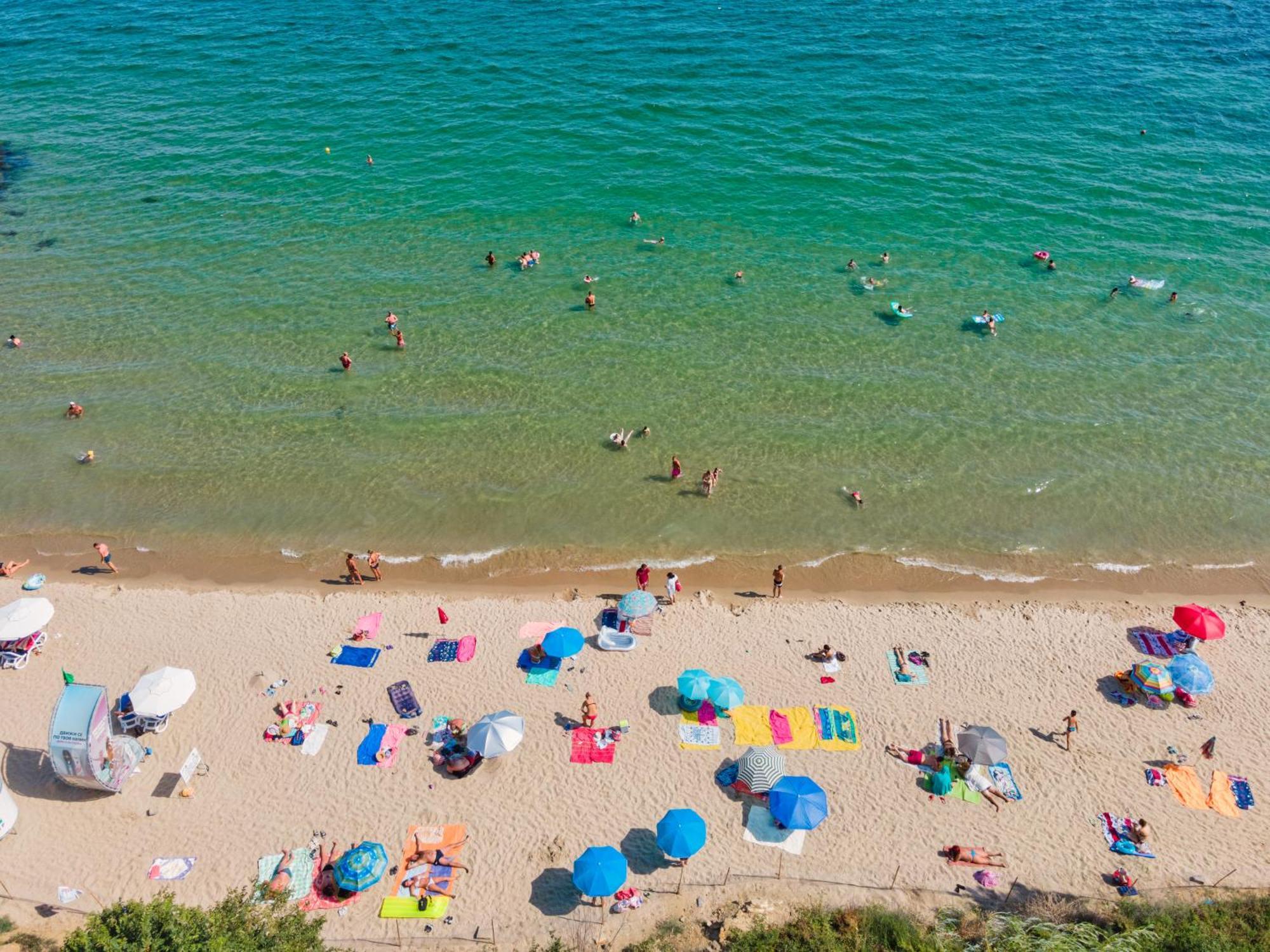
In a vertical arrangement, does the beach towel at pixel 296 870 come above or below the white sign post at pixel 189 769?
below

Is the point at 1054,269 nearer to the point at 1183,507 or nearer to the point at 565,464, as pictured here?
the point at 1183,507

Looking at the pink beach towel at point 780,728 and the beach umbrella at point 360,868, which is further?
the pink beach towel at point 780,728

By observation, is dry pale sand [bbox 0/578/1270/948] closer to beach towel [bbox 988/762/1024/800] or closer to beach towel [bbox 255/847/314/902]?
beach towel [bbox 988/762/1024/800]

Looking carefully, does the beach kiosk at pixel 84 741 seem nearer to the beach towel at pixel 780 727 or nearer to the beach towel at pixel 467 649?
the beach towel at pixel 467 649

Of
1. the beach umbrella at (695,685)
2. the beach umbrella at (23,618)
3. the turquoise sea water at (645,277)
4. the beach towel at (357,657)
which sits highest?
the turquoise sea water at (645,277)

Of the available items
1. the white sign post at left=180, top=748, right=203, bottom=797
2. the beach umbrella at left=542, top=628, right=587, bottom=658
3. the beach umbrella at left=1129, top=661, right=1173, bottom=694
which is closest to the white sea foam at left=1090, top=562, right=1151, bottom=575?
the beach umbrella at left=1129, top=661, right=1173, bottom=694

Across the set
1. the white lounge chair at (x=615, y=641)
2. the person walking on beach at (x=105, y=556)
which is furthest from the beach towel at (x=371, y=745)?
the person walking on beach at (x=105, y=556)

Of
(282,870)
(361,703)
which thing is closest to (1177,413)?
(361,703)
